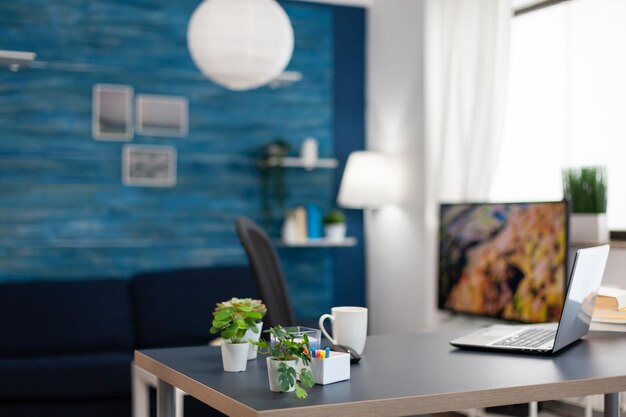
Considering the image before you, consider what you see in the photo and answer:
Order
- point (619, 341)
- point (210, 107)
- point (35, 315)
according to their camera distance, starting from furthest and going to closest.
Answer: point (210, 107) < point (35, 315) < point (619, 341)

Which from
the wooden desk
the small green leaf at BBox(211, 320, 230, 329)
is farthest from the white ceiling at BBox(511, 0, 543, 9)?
the small green leaf at BBox(211, 320, 230, 329)

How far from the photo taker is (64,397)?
3996mm

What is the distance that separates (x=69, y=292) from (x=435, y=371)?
3.23 m

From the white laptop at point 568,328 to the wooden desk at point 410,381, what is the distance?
3 cm

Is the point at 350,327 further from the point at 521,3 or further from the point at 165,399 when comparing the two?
the point at 521,3

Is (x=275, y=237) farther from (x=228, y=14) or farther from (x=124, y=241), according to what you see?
(x=228, y=14)

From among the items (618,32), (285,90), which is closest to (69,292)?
(285,90)

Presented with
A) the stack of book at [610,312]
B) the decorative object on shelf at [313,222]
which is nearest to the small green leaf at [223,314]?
the stack of book at [610,312]

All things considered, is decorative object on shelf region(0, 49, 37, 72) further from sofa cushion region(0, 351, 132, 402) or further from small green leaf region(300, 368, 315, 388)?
small green leaf region(300, 368, 315, 388)

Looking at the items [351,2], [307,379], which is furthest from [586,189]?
[307,379]

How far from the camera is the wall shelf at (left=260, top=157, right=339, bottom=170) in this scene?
5.18 metres

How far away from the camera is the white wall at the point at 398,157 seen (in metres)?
5.09

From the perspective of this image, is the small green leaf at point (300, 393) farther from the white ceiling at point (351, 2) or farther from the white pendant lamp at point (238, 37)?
the white ceiling at point (351, 2)

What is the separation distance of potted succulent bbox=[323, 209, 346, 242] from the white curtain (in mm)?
556
